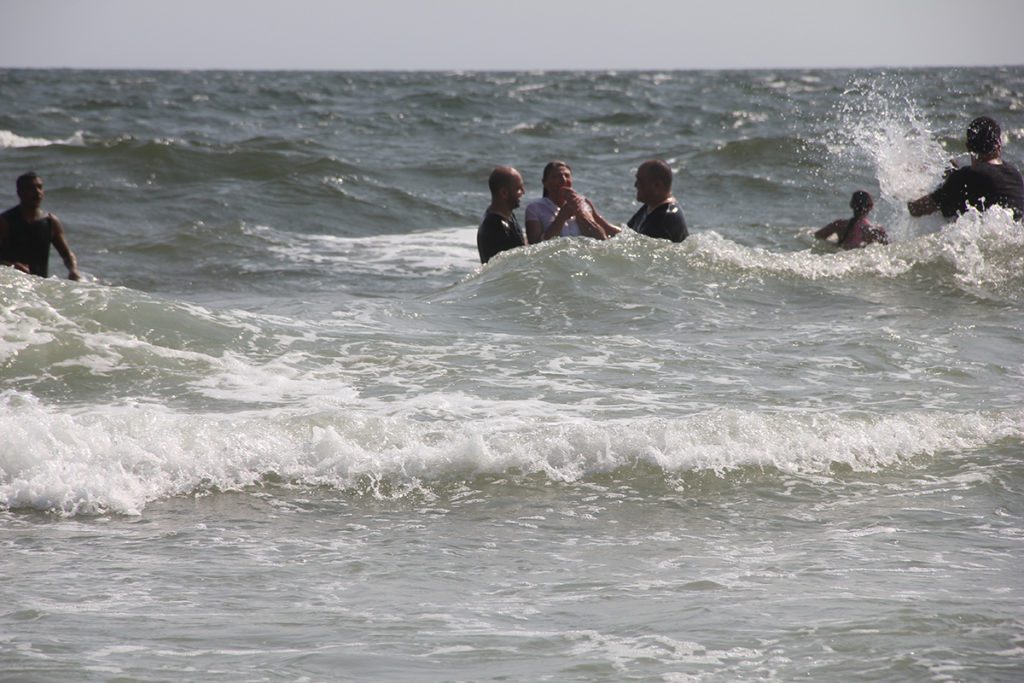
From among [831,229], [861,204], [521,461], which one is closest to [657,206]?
[861,204]

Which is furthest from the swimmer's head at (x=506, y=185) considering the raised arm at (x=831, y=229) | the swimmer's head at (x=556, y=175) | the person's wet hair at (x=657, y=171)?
the raised arm at (x=831, y=229)

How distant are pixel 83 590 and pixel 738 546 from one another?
2463 millimetres

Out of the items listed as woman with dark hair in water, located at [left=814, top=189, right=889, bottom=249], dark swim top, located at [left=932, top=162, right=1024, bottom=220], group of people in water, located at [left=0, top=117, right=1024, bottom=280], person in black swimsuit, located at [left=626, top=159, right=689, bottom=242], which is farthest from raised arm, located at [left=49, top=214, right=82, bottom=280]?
woman with dark hair in water, located at [left=814, top=189, right=889, bottom=249]

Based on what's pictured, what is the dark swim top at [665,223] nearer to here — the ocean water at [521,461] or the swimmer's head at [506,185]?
the ocean water at [521,461]

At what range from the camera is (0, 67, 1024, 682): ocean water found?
13.6 feet

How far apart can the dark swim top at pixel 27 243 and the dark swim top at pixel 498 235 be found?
11.4ft

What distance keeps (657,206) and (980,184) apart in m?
2.65

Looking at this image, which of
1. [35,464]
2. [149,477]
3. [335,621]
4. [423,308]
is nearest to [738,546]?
[335,621]

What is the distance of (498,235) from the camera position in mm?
10445

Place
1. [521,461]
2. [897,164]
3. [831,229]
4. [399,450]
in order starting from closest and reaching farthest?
[521,461]
[399,450]
[831,229]
[897,164]

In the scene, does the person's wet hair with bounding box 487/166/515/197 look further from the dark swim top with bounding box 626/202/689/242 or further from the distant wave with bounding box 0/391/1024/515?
the distant wave with bounding box 0/391/1024/515

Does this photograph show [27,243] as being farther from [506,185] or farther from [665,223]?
[665,223]

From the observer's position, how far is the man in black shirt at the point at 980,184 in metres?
10.6

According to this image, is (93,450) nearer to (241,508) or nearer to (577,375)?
(241,508)
